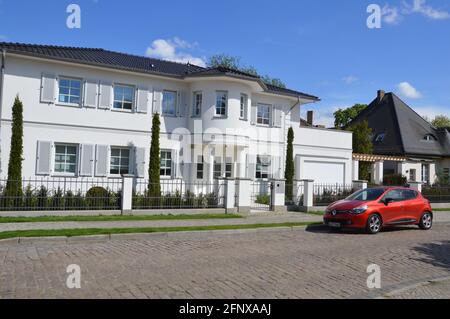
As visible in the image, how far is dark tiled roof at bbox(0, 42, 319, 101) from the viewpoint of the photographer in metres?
19.7

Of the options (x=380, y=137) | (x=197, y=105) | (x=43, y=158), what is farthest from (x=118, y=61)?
(x=380, y=137)

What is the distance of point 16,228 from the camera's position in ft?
40.0

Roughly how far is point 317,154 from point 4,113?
17238 mm

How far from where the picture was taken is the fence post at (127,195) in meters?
16.2

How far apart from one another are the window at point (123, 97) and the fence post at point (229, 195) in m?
6.95

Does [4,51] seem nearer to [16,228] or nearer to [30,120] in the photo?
[30,120]

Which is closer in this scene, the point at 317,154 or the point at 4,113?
the point at 4,113

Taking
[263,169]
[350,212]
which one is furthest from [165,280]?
[263,169]

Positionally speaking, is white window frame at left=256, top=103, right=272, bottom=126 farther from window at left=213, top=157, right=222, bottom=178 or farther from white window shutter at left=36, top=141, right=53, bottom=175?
white window shutter at left=36, top=141, right=53, bottom=175

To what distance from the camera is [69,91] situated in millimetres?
20219

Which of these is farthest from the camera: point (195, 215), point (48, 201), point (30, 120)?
point (30, 120)

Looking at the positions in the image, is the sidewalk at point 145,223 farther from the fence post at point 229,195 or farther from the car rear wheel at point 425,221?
the car rear wheel at point 425,221

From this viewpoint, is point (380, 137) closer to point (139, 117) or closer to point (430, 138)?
point (430, 138)

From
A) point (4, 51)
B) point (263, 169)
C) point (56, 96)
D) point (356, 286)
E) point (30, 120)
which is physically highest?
point (4, 51)
